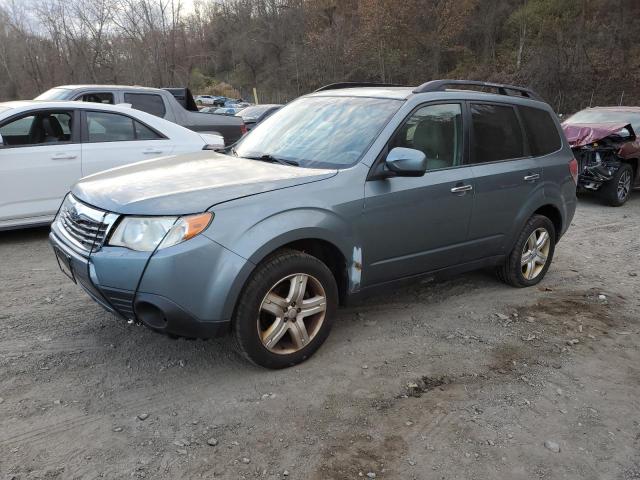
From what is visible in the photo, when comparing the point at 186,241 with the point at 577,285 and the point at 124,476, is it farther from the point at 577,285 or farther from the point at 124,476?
the point at 577,285

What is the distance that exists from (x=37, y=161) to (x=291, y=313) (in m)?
4.02

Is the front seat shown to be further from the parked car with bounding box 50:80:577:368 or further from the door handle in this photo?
the door handle

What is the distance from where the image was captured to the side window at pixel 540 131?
15.5 feet

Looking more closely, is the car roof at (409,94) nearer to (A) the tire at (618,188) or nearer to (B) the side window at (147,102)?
(B) the side window at (147,102)

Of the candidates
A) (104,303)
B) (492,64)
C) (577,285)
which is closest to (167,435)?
(104,303)

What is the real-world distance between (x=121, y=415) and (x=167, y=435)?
325 millimetres

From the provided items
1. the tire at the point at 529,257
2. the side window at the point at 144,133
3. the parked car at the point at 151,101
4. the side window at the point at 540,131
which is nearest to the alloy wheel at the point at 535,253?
the tire at the point at 529,257

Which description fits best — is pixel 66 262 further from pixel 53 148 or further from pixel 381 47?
pixel 381 47

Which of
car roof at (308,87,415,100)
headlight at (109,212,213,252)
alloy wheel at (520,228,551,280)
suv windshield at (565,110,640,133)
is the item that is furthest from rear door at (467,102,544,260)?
suv windshield at (565,110,640,133)

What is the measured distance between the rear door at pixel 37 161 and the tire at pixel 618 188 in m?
8.28

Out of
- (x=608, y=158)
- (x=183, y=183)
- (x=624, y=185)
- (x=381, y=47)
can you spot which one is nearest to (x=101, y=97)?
(x=183, y=183)

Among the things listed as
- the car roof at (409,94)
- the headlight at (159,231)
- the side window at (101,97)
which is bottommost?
the headlight at (159,231)

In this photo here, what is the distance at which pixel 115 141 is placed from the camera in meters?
6.39

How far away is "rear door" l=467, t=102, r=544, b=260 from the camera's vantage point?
421 cm
